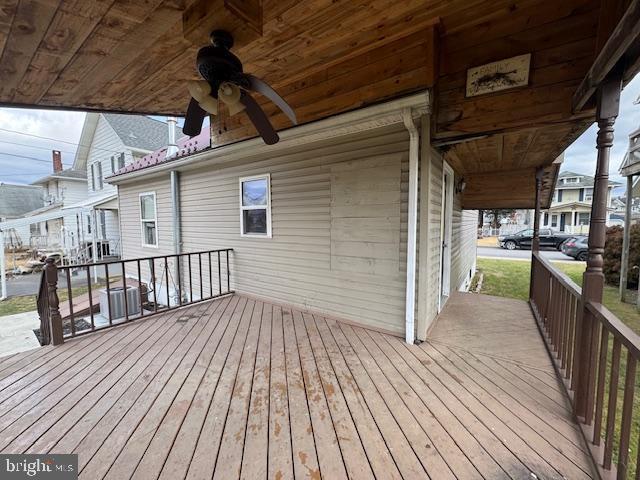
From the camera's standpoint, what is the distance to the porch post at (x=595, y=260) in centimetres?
159

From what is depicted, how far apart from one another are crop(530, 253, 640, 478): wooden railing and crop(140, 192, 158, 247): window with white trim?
23.7 feet

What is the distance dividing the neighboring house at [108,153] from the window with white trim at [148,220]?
4904 mm

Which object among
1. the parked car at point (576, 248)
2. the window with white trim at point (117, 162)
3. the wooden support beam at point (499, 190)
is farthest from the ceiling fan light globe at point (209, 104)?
the parked car at point (576, 248)

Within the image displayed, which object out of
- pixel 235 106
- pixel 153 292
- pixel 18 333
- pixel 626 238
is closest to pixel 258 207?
pixel 153 292

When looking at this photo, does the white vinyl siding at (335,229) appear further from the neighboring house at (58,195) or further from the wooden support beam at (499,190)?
the neighboring house at (58,195)

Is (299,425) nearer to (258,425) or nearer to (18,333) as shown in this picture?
(258,425)

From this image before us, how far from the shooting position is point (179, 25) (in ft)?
6.73

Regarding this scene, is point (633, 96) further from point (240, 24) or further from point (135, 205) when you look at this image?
point (135, 205)


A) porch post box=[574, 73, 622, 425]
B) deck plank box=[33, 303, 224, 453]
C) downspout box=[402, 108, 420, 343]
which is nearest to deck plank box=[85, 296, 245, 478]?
deck plank box=[33, 303, 224, 453]

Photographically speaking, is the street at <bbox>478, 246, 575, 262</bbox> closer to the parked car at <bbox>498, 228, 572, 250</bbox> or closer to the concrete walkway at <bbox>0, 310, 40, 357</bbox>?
the parked car at <bbox>498, 228, 572, 250</bbox>

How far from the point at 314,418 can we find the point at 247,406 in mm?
483

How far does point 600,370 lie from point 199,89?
9.56ft

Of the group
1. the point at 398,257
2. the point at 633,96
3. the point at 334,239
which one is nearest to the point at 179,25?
the point at 334,239

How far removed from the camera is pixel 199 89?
5.98 ft
